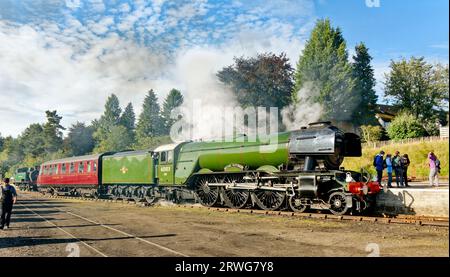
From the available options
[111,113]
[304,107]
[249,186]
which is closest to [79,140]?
[111,113]

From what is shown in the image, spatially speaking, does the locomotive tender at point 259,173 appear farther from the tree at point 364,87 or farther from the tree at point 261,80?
the tree at point 364,87

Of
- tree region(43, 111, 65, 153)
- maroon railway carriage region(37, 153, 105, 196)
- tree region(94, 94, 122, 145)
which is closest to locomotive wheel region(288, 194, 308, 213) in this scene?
maroon railway carriage region(37, 153, 105, 196)

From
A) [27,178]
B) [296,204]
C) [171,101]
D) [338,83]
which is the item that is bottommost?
[27,178]

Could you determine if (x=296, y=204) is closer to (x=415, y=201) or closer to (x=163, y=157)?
(x=415, y=201)

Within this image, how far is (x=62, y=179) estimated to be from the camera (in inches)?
1414

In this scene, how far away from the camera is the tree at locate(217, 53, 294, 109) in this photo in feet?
143

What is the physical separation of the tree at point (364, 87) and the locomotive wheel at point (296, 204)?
28.7m

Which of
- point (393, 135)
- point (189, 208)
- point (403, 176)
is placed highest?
point (393, 135)

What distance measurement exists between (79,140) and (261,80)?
52087mm

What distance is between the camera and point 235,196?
60.4ft

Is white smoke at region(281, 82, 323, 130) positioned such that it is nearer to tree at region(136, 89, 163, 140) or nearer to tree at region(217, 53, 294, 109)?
tree at region(217, 53, 294, 109)
